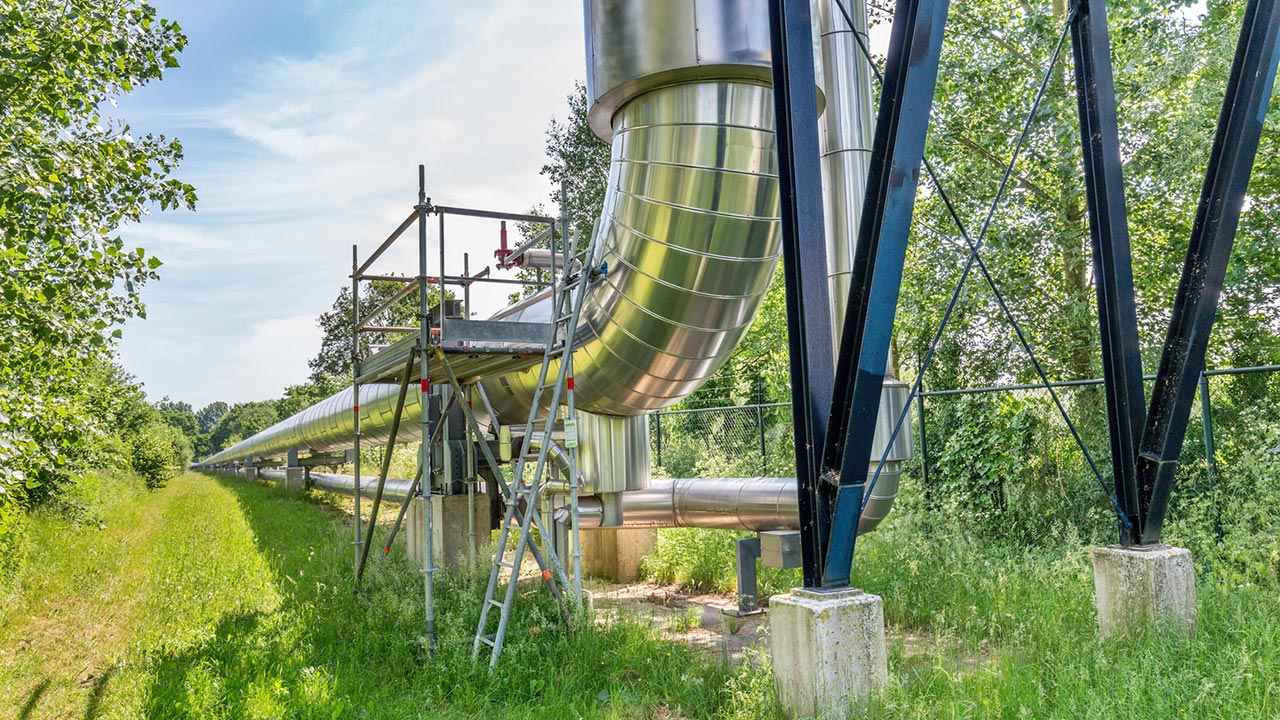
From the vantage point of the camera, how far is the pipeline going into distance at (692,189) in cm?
570

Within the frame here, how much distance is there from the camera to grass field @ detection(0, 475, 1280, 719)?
14.1ft

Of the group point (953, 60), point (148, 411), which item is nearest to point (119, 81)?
point (953, 60)

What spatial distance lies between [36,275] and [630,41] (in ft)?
14.9

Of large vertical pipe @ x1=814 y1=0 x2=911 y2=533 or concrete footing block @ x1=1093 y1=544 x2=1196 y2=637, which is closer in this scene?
concrete footing block @ x1=1093 y1=544 x2=1196 y2=637

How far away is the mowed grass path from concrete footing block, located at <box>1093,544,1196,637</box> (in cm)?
251

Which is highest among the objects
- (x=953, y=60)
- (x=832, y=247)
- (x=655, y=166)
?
(x=953, y=60)

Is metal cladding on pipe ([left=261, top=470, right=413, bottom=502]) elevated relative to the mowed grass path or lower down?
elevated

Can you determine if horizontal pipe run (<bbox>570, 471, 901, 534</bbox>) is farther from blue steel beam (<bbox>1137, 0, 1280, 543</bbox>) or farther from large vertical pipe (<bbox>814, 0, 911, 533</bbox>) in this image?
blue steel beam (<bbox>1137, 0, 1280, 543</bbox>)

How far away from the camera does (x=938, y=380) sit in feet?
39.3

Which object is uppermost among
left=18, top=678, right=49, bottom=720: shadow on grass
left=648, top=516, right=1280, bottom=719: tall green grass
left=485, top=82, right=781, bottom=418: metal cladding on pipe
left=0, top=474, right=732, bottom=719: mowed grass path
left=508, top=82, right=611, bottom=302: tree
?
left=508, top=82, right=611, bottom=302: tree

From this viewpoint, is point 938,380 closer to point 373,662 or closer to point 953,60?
point 953,60

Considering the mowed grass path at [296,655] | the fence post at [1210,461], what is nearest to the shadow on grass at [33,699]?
the mowed grass path at [296,655]

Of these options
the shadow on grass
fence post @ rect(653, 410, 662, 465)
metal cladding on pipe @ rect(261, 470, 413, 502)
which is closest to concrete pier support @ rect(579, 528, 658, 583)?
metal cladding on pipe @ rect(261, 470, 413, 502)

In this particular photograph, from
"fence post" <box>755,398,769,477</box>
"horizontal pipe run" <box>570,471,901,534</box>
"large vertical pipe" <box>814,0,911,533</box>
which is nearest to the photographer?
"large vertical pipe" <box>814,0,911,533</box>
